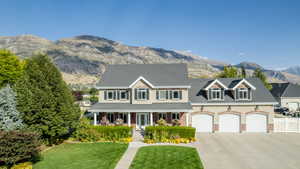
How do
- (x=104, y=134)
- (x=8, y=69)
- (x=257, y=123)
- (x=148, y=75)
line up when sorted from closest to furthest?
(x=104, y=134), (x=257, y=123), (x=148, y=75), (x=8, y=69)

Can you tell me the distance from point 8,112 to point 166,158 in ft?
51.0

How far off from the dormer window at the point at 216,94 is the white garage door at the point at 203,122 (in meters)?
2.94

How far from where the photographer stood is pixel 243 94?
2983 cm

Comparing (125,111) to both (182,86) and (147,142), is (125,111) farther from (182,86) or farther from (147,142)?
(182,86)

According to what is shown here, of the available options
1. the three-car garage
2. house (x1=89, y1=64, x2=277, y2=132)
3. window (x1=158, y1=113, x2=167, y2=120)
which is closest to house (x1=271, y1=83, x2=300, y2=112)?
house (x1=89, y1=64, x2=277, y2=132)

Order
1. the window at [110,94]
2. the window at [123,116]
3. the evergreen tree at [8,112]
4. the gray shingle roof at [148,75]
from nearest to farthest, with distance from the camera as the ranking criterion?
the evergreen tree at [8,112] < the window at [123,116] < the gray shingle roof at [148,75] < the window at [110,94]

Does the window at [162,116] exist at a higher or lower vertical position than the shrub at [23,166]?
higher

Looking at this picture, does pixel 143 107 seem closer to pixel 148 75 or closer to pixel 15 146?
pixel 148 75

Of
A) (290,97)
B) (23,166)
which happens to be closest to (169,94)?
(23,166)

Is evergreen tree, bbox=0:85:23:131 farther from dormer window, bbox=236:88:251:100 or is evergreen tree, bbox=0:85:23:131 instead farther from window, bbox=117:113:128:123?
dormer window, bbox=236:88:251:100

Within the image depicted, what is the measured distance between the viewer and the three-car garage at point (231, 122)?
2891 centimetres

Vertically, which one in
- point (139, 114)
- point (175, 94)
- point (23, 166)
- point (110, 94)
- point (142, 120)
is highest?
point (110, 94)

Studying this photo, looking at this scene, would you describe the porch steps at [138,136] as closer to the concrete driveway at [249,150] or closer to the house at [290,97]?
the concrete driveway at [249,150]

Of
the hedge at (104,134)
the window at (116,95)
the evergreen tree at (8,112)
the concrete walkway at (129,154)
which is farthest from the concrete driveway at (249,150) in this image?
the evergreen tree at (8,112)
